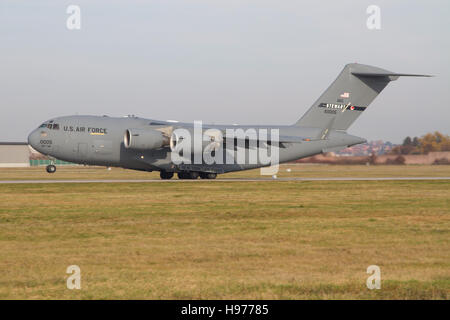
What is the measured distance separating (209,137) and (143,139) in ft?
15.4

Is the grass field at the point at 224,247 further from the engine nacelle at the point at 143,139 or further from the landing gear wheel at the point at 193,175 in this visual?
the landing gear wheel at the point at 193,175

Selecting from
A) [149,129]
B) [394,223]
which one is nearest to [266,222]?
[394,223]

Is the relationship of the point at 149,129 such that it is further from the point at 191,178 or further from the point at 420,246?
the point at 420,246

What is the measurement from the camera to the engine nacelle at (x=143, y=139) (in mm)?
38031

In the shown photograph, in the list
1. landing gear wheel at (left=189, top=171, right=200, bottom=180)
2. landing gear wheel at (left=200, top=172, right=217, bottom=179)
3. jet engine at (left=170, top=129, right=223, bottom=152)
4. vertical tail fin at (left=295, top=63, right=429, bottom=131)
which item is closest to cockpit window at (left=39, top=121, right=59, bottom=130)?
jet engine at (left=170, top=129, right=223, bottom=152)

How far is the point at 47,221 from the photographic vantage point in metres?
18.1

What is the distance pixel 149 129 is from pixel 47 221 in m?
22.1

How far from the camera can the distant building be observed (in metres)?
110

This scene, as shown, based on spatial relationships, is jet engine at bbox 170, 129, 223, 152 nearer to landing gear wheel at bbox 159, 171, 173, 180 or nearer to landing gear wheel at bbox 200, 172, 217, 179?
landing gear wheel at bbox 200, 172, 217, 179

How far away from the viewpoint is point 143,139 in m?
38.2

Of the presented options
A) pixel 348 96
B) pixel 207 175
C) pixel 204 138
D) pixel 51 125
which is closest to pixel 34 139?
pixel 51 125

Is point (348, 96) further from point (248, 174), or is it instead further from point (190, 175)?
point (248, 174)

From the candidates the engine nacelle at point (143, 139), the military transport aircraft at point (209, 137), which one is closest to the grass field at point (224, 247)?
the engine nacelle at point (143, 139)
